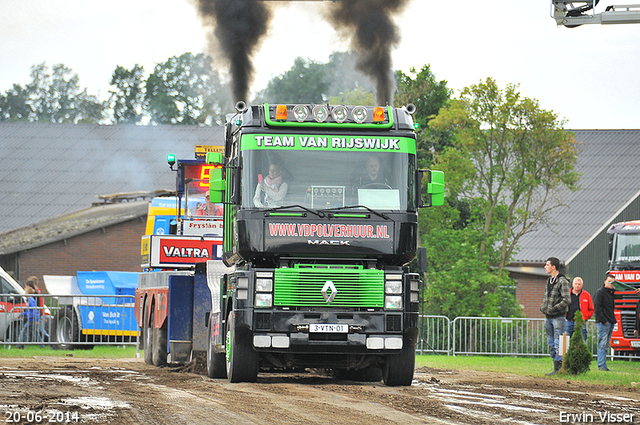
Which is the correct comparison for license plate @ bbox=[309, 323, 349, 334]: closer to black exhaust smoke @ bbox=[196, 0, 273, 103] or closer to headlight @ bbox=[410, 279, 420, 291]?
headlight @ bbox=[410, 279, 420, 291]

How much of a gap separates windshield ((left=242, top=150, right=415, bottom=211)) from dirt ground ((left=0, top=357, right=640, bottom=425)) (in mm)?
2304

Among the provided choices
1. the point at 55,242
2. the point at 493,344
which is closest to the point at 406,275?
the point at 493,344

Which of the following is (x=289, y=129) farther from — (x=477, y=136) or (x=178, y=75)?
(x=178, y=75)

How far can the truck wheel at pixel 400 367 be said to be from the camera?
40.9 feet

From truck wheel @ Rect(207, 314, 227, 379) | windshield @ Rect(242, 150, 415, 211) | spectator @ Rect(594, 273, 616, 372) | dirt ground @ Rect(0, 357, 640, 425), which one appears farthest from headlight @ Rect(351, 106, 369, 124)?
spectator @ Rect(594, 273, 616, 372)

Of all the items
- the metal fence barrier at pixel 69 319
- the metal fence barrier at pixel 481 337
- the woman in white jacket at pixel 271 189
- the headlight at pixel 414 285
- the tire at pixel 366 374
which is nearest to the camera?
the woman in white jacket at pixel 271 189

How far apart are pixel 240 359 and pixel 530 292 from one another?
1046 inches

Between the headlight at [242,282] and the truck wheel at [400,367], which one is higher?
the headlight at [242,282]

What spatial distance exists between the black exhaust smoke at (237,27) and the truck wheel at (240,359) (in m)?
9.01

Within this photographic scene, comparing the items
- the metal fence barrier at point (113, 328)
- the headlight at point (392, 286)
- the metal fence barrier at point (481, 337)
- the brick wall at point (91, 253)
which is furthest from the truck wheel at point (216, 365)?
the brick wall at point (91, 253)

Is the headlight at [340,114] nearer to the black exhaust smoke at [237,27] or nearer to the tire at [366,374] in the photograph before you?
the tire at [366,374]

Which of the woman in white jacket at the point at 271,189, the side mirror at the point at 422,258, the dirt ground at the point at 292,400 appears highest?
the woman in white jacket at the point at 271,189

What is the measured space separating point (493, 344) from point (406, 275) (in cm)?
1401

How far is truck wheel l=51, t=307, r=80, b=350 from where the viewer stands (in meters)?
23.4
